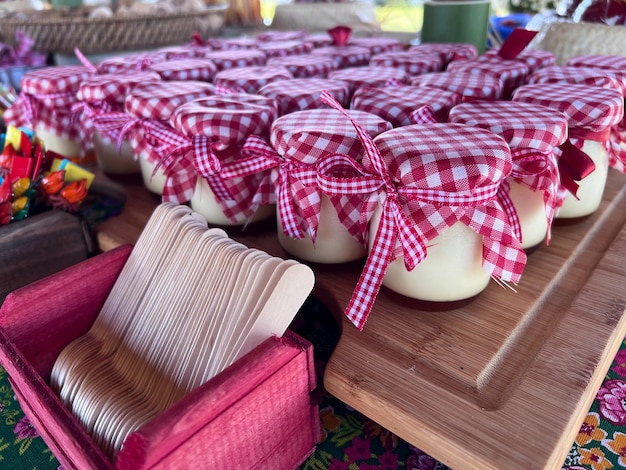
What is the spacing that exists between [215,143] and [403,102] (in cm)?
29

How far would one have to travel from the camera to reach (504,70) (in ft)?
3.13

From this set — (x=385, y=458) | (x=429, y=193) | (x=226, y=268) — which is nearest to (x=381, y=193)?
(x=429, y=193)

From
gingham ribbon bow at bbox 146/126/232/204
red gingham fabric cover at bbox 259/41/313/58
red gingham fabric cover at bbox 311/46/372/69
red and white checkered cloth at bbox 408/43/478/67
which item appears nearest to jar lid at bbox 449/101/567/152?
gingham ribbon bow at bbox 146/126/232/204

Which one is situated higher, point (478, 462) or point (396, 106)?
point (396, 106)

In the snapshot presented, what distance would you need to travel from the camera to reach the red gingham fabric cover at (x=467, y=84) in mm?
814

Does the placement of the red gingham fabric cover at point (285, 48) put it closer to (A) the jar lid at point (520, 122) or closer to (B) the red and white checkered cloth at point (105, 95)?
(B) the red and white checkered cloth at point (105, 95)

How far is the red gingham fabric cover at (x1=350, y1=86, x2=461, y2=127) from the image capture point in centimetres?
71

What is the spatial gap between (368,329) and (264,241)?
0.27 metres

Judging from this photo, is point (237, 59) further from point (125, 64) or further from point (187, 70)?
point (125, 64)

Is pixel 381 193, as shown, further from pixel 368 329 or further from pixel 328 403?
pixel 328 403

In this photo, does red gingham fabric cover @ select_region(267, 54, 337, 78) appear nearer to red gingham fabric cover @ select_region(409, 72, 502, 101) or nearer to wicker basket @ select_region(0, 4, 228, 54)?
red gingham fabric cover @ select_region(409, 72, 502, 101)

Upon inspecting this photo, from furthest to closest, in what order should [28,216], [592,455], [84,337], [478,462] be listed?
[28,216] < [84,337] < [592,455] < [478,462]

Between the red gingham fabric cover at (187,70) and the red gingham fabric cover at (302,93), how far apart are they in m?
0.28

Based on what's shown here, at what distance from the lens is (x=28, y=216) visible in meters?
0.80
